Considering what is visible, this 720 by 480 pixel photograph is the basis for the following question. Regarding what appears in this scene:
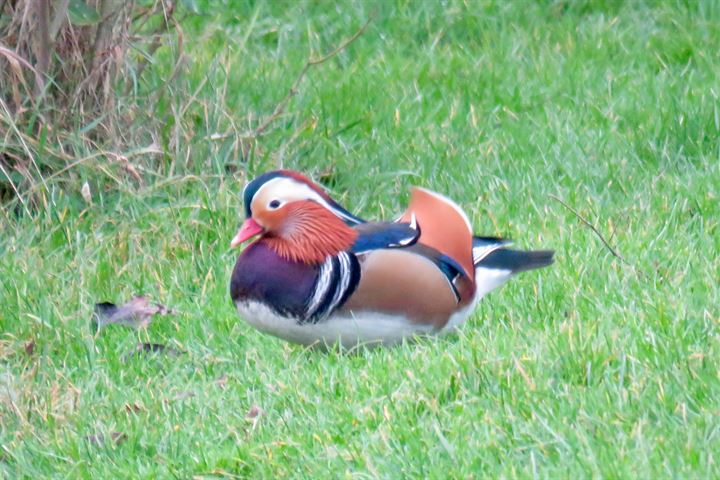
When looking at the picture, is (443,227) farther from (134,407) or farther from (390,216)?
(390,216)

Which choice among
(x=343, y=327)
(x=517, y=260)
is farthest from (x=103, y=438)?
(x=517, y=260)

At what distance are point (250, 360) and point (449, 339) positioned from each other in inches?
27.8

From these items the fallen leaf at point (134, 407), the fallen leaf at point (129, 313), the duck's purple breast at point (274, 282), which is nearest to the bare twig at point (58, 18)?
the fallen leaf at point (129, 313)

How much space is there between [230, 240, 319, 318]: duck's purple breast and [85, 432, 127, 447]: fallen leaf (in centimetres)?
61

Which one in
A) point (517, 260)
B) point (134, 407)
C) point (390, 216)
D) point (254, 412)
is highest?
point (517, 260)

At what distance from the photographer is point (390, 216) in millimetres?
6375

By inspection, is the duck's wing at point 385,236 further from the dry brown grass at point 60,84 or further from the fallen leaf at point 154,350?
the dry brown grass at point 60,84

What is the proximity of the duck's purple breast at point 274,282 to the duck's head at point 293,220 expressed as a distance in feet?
0.13

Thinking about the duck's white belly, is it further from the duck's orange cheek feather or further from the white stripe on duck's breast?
the duck's orange cheek feather

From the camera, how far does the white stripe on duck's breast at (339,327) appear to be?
4363 millimetres

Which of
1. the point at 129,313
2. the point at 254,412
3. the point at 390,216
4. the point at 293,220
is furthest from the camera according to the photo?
the point at 390,216

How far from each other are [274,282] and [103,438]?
2.41 feet

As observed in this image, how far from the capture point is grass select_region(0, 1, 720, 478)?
365cm

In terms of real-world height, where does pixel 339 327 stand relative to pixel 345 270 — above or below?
below
